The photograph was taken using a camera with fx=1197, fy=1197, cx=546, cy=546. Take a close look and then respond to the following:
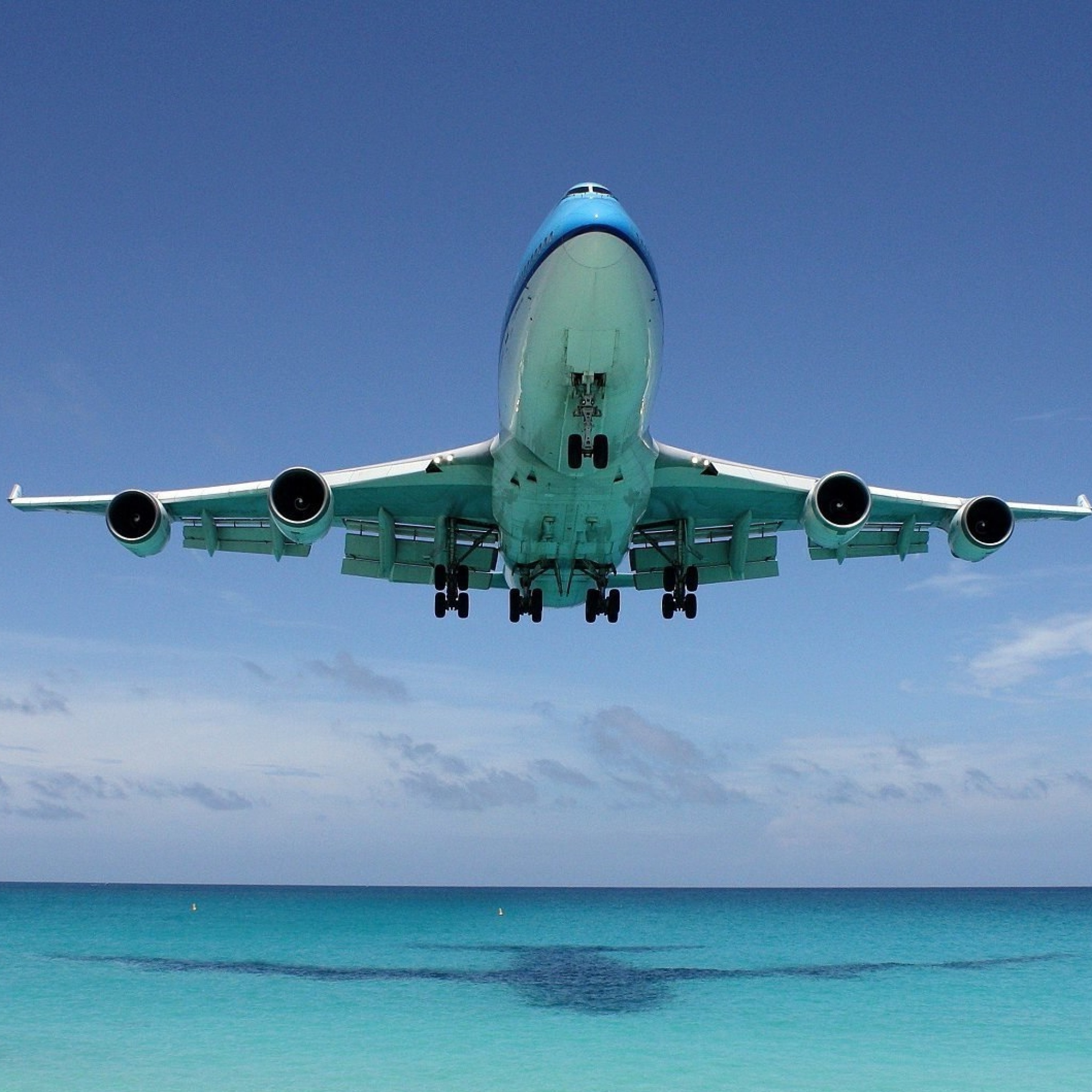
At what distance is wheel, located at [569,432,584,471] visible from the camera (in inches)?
722

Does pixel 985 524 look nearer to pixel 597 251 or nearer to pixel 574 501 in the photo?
pixel 574 501

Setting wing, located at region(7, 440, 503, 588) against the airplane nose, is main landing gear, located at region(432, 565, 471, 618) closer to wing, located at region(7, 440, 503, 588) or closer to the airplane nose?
wing, located at region(7, 440, 503, 588)

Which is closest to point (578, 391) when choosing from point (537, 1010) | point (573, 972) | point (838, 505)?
point (838, 505)

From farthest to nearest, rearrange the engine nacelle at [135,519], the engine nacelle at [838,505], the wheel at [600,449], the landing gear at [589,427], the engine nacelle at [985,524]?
the engine nacelle at [985,524] < the engine nacelle at [135,519] < the engine nacelle at [838,505] < the wheel at [600,449] < the landing gear at [589,427]

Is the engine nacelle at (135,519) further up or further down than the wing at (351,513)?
further down

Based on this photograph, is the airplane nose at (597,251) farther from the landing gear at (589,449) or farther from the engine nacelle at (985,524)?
the engine nacelle at (985,524)

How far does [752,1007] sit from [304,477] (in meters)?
42.8

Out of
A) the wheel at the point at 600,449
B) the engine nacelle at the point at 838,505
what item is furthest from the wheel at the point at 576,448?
the engine nacelle at the point at 838,505

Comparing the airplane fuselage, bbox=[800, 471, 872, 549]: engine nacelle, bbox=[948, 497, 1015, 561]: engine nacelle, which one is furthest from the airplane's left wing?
bbox=[948, 497, 1015, 561]: engine nacelle

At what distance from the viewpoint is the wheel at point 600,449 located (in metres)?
18.3

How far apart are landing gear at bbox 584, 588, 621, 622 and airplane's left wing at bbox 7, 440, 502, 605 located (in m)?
2.10

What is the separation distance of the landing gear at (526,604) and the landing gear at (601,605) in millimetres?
1003

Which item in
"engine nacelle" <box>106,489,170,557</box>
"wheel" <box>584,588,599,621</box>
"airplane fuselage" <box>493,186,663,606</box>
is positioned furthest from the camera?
"wheel" <box>584,588,599,621</box>

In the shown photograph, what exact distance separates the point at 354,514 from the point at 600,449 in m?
7.89
